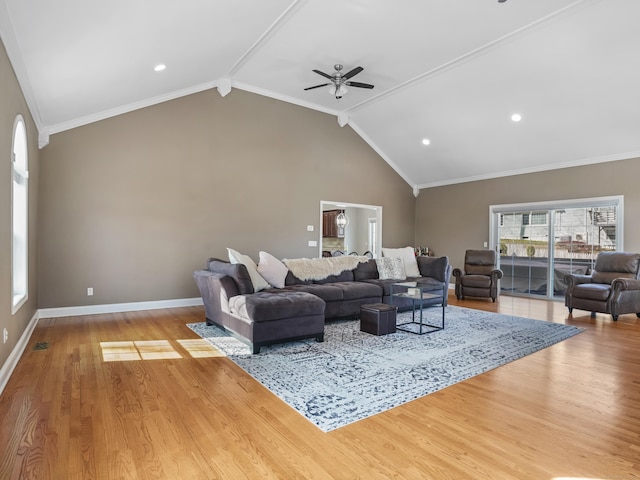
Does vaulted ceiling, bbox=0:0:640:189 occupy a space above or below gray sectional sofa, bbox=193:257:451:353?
above

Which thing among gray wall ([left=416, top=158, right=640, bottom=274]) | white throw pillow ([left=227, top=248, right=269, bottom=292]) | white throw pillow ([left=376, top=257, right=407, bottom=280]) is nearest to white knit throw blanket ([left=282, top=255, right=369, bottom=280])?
white throw pillow ([left=376, top=257, right=407, bottom=280])

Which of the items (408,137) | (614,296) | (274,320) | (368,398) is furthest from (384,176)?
(368,398)

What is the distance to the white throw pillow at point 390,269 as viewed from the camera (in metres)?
6.34

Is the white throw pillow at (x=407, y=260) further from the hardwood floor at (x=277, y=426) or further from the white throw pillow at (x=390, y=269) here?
the hardwood floor at (x=277, y=426)

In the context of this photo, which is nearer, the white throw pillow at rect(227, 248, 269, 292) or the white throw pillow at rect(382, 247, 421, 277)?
the white throw pillow at rect(227, 248, 269, 292)

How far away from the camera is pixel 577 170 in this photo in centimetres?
715

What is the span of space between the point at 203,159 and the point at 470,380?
209 inches

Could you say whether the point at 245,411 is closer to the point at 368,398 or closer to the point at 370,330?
the point at 368,398

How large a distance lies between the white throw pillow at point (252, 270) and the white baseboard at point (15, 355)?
2.28 metres

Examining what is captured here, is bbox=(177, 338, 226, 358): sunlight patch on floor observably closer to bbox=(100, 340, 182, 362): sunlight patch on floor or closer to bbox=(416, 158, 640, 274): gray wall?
bbox=(100, 340, 182, 362): sunlight patch on floor

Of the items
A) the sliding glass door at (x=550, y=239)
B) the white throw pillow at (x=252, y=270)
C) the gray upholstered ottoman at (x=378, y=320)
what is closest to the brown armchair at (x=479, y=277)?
the sliding glass door at (x=550, y=239)

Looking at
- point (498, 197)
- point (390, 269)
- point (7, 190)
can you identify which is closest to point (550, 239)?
point (498, 197)

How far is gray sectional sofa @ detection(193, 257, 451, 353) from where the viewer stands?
3770 millimetres

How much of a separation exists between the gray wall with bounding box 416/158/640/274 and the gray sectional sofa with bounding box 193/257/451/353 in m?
3.80
